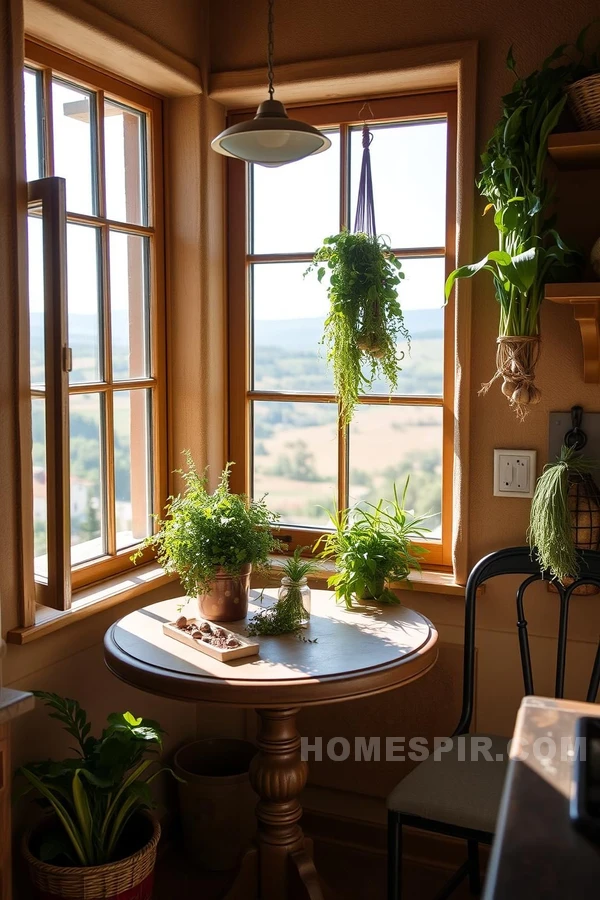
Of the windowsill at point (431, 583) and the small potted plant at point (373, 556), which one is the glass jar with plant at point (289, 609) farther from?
the windowsill at point (431, 583)

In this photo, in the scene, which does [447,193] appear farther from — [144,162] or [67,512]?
[67,512]

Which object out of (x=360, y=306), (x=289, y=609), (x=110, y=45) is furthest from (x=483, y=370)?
(x=110, y=45)

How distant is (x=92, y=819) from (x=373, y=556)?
0.95m

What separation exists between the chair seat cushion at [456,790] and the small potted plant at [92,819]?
0.58m

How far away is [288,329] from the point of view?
2785 millimetres

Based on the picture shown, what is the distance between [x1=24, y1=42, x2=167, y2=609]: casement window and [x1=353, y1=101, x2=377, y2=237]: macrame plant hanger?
2.04ft

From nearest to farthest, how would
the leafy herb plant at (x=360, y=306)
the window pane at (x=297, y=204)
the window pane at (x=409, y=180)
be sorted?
the leafy herb plant at (x=360, y=306) → the window pane at (x=409, y=180) → the window pane at (x=297, y=204)

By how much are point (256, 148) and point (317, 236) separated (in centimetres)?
73

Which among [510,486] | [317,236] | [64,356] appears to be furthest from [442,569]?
[64,356]

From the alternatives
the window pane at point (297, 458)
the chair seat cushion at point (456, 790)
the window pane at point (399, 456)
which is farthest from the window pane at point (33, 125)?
the chair seat cushion at point (456, 790)

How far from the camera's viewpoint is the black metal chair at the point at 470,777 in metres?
1.94

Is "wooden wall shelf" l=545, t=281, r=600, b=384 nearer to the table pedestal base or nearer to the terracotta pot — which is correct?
the terracotta pot

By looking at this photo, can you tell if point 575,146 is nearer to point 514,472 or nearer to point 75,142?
point 514,472

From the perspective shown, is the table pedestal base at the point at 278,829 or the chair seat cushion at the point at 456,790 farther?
the table pedestal base at the point at 278,829
